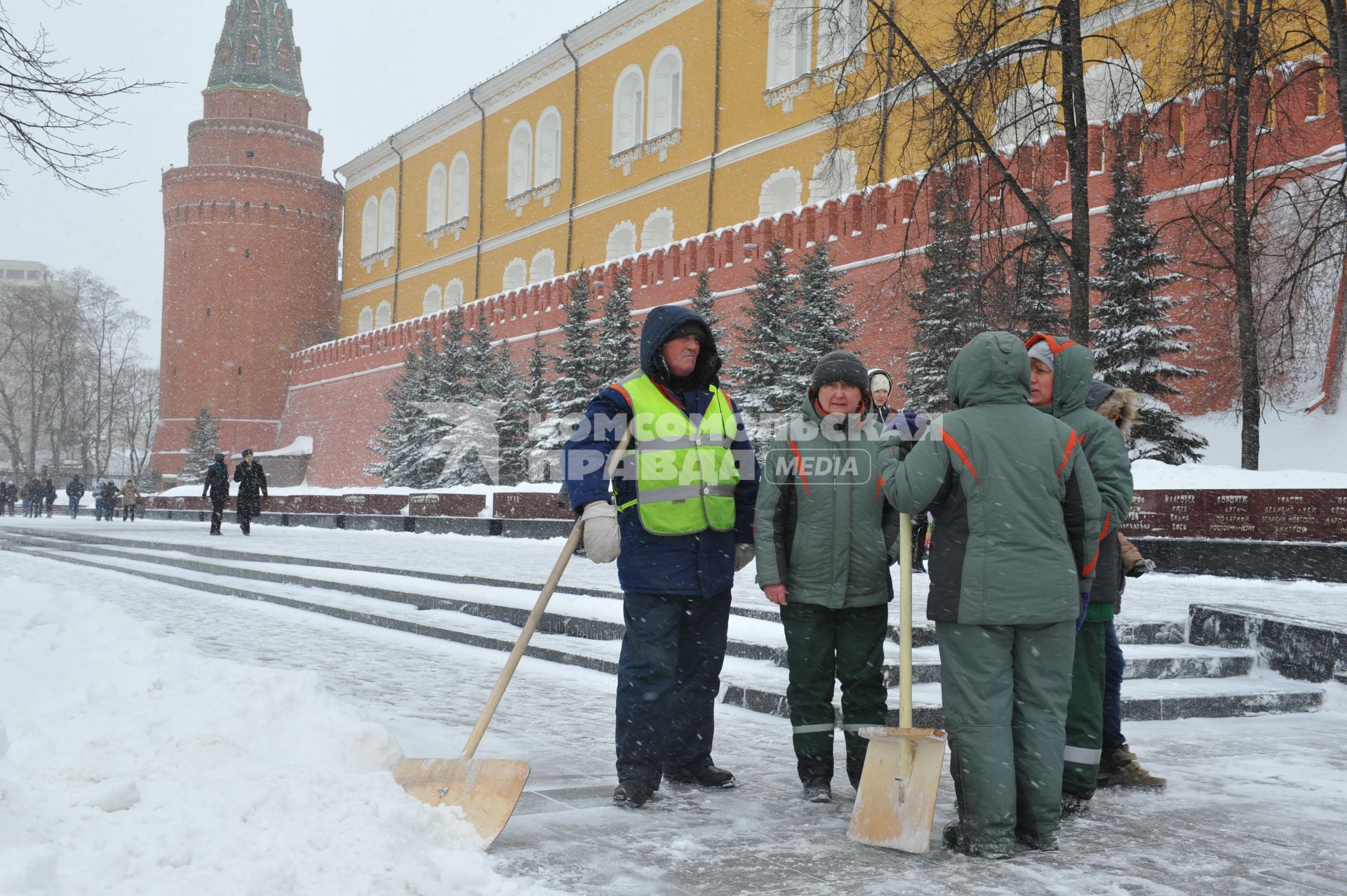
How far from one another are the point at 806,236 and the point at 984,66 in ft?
32.6

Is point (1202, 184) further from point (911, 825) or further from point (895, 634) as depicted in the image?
point (911, 825)

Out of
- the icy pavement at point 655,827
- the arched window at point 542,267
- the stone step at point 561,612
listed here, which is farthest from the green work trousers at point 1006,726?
the arched window at point 542,267

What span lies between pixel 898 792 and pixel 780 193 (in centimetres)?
2358

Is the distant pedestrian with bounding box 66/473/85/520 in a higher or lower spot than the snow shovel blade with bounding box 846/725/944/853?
higher

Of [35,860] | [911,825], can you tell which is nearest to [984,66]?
[911,825]

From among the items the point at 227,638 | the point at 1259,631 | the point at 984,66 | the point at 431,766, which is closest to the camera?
the point at 431,766

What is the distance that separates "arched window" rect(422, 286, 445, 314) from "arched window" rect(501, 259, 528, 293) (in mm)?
4217

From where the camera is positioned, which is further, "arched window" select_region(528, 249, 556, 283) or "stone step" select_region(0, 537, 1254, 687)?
"arched window" select_region(528, 249, 556, 283)

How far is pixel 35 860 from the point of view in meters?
2.15

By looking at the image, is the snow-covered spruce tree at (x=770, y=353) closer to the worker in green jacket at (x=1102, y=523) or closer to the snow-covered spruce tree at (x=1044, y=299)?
the snow-covered spruce tree at (x=1044, y=299)

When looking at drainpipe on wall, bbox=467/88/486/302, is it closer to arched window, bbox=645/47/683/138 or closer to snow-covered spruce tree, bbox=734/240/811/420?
arched window, bbox=645/47/683/138

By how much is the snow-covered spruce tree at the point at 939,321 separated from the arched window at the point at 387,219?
30.0 m

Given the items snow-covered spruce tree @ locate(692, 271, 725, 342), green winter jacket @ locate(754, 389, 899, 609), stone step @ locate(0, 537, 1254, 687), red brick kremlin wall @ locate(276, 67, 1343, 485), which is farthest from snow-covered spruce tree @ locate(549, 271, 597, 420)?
green winter jacket @ locate(754, 389, 899, 609)

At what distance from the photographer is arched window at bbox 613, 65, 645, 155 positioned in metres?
30.8
